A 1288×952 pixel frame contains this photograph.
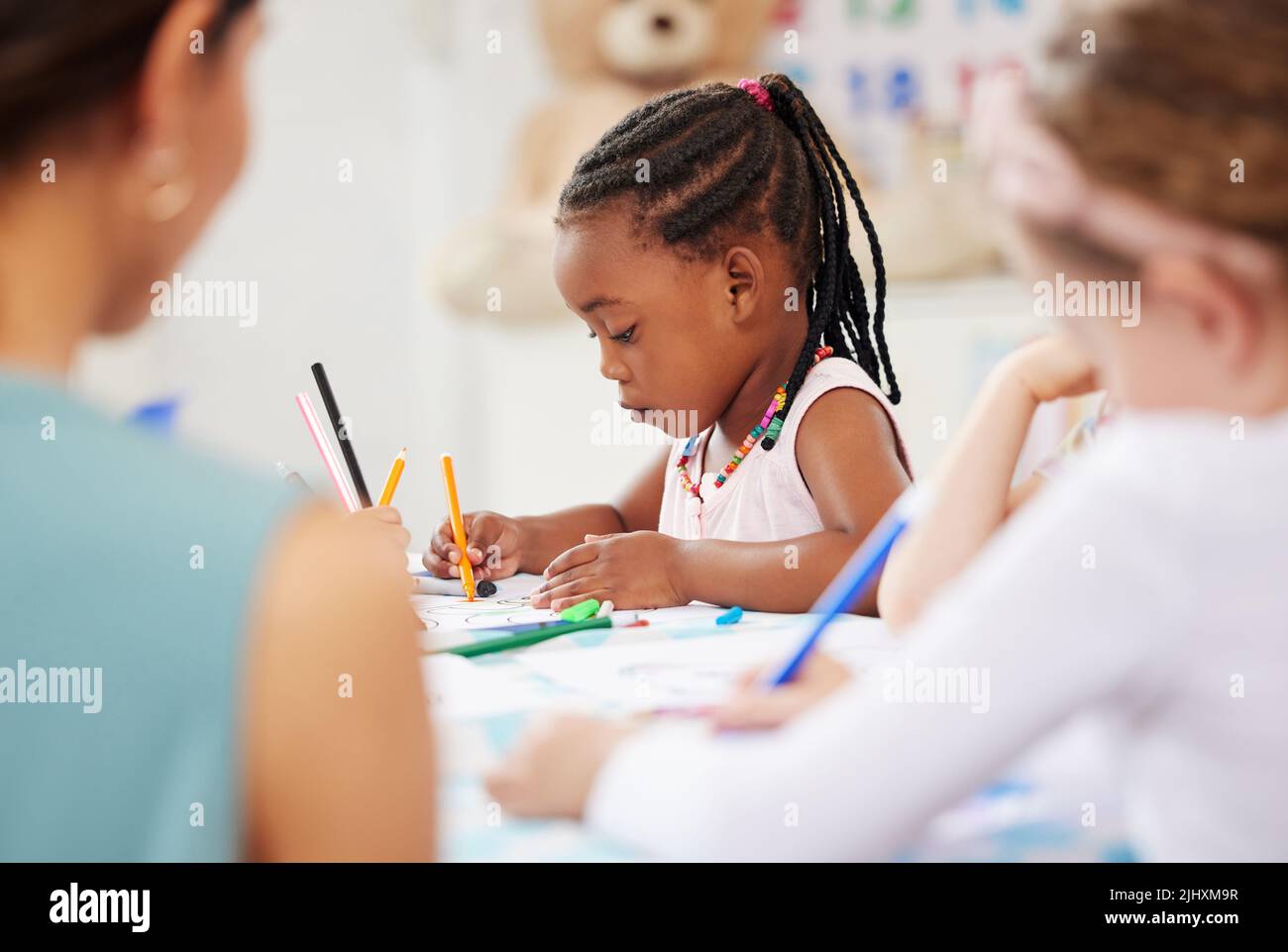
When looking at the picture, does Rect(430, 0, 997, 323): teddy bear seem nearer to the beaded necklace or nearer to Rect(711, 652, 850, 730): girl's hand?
the beaded necklace

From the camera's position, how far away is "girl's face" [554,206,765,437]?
1182mm

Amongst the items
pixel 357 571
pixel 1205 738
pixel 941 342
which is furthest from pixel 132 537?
pixel 941 342

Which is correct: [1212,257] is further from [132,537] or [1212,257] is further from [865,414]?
[865,414]

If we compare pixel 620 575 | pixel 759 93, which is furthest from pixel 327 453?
pixel 759 93

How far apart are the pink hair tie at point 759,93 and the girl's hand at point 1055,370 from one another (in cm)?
61

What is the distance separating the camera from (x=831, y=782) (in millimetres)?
390

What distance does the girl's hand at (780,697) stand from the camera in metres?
0.50

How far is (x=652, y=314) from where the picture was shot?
1.19 m

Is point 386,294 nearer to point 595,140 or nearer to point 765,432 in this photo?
point 595,140

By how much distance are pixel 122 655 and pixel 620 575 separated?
0.65 metres

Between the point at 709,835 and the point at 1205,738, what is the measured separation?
0.16 m

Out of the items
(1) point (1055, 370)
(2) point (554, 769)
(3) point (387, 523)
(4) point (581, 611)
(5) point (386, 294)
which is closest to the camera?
(2) point (554, 769)

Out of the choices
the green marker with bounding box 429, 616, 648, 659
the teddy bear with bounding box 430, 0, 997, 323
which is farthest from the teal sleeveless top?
the teddy bear with bounding box 430, 0, 997, 323
